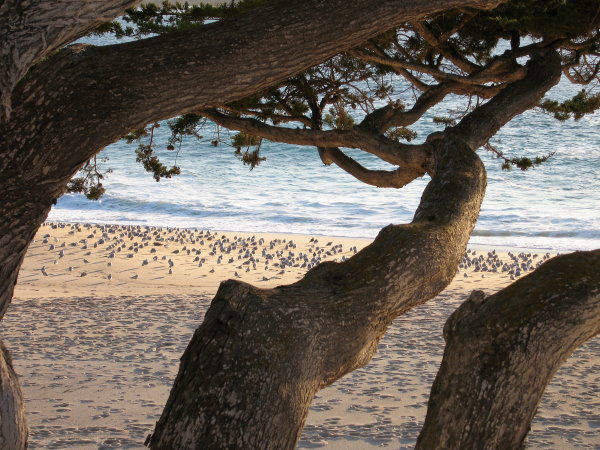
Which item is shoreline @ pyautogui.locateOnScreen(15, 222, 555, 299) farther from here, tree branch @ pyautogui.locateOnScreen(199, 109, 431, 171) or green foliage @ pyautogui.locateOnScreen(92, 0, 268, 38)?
tree branch @ pyautogui.locateOnScreen(199, 109, 431, 171)

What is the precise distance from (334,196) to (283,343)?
21691 mm

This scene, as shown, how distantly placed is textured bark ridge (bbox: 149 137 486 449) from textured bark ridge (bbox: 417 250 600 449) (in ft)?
1.03

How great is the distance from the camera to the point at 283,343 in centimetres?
232

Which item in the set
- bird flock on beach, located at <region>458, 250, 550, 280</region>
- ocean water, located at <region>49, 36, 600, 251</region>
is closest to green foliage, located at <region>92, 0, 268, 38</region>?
bird flock on beach, located at <region>458, 250, 550, 280</region>

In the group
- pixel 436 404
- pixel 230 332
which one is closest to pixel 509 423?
pixel 436 404

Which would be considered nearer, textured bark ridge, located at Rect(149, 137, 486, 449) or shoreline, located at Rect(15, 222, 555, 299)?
textured bark ridge, located at Rect(149, 137, 486, 449)

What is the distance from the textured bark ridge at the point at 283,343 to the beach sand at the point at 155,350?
252 centimetres

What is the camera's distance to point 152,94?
2498mm

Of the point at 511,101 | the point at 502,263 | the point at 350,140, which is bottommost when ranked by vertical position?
the point at 502,263

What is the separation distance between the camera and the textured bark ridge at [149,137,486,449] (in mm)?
2252

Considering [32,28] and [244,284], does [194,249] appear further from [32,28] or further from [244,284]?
[32,28]

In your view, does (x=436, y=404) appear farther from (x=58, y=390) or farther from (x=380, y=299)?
(x=58, y=390)

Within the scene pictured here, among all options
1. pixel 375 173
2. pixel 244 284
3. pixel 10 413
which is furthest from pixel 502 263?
pixel 10 413

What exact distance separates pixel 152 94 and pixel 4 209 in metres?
0.58
